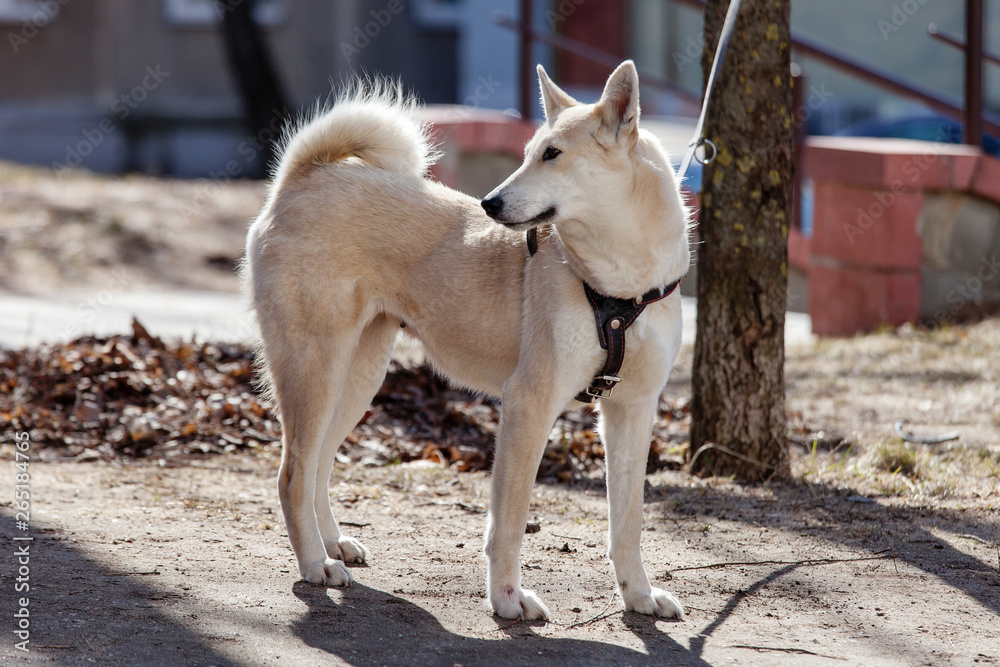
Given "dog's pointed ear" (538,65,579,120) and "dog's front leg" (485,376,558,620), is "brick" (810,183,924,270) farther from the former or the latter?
"dog's front leg" (485,376,558,620)

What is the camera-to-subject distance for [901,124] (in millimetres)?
11984

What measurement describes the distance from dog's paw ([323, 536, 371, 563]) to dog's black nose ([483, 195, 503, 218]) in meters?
1.39

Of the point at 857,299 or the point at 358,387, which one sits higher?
the point at 857,299

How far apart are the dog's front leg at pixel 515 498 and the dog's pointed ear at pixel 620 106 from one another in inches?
33.1

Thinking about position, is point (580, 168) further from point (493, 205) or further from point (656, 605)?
point (656, 605)

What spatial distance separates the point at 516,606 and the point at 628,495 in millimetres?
520

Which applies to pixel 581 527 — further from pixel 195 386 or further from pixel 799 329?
pixel 799 329

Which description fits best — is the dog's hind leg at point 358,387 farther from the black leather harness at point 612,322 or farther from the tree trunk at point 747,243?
the tree trunk at point 747,243

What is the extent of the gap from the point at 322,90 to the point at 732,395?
1519cm

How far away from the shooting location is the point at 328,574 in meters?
3.41

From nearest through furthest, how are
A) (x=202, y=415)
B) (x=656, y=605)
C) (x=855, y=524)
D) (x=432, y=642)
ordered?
(x=432, y=642)
(x=656, y=605)
(x=855, y=524)
(x=202, y=415)

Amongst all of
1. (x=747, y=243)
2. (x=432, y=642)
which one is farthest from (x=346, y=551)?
(x=747, y=243)

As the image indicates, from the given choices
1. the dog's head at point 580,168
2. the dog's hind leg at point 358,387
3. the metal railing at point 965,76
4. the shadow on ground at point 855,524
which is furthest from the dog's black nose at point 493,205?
→ the metal railing at point 965,76

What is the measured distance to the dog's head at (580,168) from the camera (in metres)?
3.05
